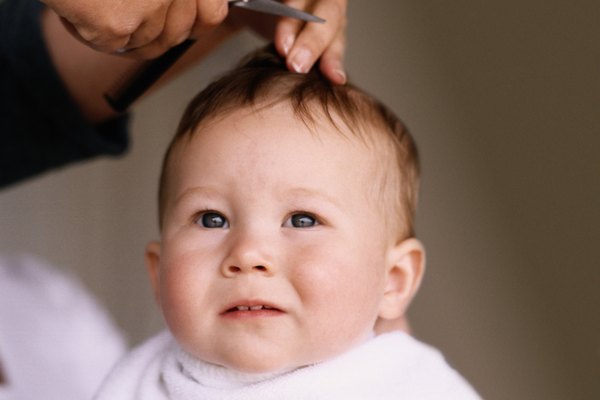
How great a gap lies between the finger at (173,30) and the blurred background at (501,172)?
2.84 ft

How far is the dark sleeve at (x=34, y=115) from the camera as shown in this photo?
1.26 meters

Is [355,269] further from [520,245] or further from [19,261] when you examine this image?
[520,245]

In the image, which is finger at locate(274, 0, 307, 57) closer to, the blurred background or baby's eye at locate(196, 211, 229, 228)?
baby's eye at locate(196, 211, 229, 228)

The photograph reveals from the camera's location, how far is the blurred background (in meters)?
1.55

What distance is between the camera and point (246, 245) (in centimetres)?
84

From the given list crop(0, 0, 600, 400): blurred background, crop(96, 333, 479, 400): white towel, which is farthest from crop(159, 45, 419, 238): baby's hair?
crop(0, 0, 600, 400): blurred background

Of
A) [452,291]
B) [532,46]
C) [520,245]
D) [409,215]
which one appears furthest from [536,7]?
[409,215]

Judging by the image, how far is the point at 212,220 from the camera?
2.97 feet

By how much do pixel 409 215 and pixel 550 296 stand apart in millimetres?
778

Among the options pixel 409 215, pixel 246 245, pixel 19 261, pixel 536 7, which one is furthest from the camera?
pixel 536 7

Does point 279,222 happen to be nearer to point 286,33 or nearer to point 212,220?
point 212,220

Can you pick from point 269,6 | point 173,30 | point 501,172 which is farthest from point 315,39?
point 501,172

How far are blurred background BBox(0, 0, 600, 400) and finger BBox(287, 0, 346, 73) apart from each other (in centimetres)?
61

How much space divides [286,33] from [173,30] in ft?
0.64
